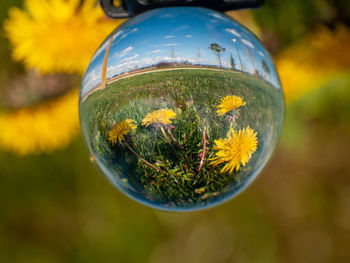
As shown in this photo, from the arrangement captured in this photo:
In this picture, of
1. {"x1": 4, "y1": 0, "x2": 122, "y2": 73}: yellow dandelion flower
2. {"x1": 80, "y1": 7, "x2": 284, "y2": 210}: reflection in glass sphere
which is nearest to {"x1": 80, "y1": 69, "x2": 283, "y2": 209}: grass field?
{"x1": 80, "y1": 7, "x2": 284, "y2": 210}: reflection in glass sphere

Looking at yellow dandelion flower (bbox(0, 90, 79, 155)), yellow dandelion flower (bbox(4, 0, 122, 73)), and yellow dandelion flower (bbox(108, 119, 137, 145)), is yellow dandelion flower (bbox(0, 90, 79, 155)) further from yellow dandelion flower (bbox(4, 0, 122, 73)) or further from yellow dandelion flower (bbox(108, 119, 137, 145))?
yellow dandelion flower (bbox(108, 119, 137, 145))

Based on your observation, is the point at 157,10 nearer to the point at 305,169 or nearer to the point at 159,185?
the point at 159,185

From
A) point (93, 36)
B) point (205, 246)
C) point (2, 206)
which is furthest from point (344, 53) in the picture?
point (2, 206)

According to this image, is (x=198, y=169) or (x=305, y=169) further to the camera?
(x=305, y=169)

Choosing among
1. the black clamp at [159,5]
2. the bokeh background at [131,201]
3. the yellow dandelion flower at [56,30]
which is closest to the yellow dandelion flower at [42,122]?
the bokeh background at [131,201]

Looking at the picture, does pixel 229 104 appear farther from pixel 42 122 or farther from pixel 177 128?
pixel 42 122

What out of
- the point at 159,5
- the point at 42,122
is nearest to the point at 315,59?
the point at 159,5
